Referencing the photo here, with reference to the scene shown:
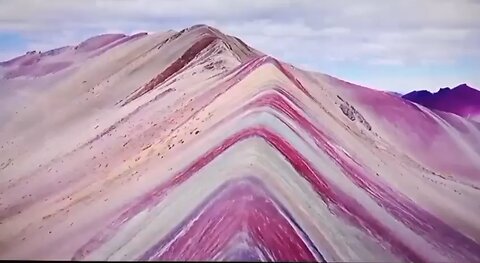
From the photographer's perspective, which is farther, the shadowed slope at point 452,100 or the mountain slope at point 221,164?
the shadowed slope at point 452,100

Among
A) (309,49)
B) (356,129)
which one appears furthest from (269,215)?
(309,49)

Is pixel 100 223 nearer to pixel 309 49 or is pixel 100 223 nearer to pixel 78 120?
pixel 78 120

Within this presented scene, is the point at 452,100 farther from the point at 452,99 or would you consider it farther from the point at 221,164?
the point at 221,164

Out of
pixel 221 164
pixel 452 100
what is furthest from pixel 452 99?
pixel 221 164

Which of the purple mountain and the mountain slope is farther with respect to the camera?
the purple mountain
